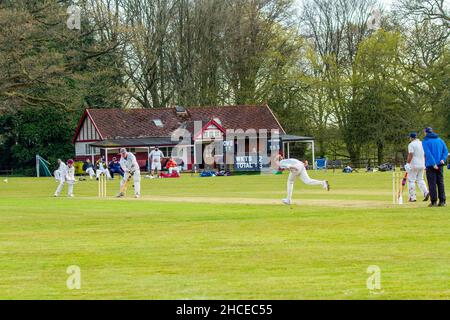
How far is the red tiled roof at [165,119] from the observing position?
91.6m

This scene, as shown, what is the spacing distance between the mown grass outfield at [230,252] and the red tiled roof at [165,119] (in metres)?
62.4

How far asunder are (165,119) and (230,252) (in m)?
76.1

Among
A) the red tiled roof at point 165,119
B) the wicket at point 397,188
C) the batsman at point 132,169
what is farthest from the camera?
the red tiled roof at point 165,119

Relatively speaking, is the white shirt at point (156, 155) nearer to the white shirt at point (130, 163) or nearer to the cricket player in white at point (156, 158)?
the cricket player in white at point (156, 158)

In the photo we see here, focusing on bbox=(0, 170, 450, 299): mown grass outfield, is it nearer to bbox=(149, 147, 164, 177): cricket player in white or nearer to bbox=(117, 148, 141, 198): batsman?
bbox=(117, 148, 141, 198): batsman

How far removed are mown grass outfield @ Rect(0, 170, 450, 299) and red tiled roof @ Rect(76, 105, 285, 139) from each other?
62.4m

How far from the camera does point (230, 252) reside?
55.6 ft

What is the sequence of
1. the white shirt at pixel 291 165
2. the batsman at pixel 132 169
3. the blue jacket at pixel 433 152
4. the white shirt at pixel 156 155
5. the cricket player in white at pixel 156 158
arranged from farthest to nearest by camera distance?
the cricket player in white at pixel 156 158 < the white shirt at pixel 156 155 < the batsman at pixel 132 169 < the white shirt at pixel 291 165 < the blue jacket at pixel 433 152

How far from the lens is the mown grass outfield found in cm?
1268

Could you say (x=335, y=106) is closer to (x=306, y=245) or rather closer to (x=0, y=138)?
(x=0, y=138)

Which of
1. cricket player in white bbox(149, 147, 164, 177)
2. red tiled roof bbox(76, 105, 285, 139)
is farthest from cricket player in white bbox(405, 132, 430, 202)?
red tiled roof bbox(76, 105, 285, 139)

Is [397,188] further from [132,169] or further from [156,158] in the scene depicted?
[156,158]

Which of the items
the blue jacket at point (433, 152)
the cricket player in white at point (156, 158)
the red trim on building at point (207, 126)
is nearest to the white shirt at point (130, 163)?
the blue jacket at point (433, 152)

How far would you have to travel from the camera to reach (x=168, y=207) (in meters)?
30.8
